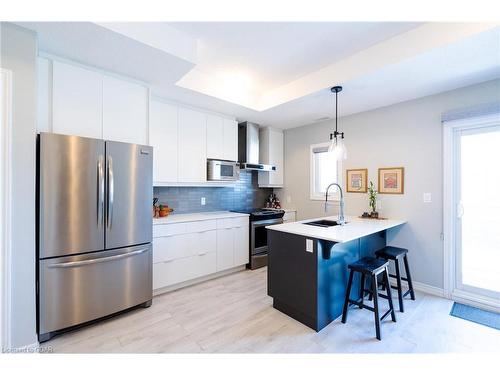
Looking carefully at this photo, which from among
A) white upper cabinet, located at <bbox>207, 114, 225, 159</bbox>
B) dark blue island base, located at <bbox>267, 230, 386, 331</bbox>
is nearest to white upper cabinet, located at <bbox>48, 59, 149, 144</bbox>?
white upper cabinet, located at <bbox>207, 114, 225, 159</bbox>

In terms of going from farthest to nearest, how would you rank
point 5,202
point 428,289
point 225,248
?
point 225,248 → point 428,289 → point 5,202

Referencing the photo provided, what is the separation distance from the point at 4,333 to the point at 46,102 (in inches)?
72.0

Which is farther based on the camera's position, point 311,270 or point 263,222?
point 263,222

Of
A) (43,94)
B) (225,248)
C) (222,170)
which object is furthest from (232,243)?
(43,94)

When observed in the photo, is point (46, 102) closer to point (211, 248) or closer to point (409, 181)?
point (211, 248)

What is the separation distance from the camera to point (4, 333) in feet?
5.52

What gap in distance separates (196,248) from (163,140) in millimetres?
1494

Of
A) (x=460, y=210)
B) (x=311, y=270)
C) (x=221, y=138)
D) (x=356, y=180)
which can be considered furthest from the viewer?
(x=221, y=138)

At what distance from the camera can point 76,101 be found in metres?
2.15

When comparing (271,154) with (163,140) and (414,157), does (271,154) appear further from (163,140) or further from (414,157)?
(414,157)

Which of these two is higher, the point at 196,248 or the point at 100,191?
the point at 100,191

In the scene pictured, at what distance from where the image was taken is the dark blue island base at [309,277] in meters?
2.11
